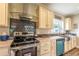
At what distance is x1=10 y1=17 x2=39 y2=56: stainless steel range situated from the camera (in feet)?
5.27

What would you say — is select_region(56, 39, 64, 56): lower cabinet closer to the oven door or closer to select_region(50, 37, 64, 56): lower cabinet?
select_region(50, 37, 64, 56): lower cabinet

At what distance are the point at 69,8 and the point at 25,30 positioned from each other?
2.18ft

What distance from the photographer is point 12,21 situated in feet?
5.16

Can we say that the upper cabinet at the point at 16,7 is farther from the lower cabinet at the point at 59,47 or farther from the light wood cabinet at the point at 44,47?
the lower cabinet at the point at 59,47

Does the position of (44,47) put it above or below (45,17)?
below

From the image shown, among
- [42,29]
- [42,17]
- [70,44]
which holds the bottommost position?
[70,44]

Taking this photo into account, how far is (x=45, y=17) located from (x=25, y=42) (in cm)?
44

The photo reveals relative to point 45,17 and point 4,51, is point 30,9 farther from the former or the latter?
point 4,51

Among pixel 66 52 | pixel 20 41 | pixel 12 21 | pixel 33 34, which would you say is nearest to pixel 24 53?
pixel 20 41

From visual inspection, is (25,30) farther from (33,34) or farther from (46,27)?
(46,27)

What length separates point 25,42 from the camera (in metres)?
1.65

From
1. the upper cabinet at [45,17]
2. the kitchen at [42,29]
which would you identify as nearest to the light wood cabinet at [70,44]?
the kitchen at [42,29]

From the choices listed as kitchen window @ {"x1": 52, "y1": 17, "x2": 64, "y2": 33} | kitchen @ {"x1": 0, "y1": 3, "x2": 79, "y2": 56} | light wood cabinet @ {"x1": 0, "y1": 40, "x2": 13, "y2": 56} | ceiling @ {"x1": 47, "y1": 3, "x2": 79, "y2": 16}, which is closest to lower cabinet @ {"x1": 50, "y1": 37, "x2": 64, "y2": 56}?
kitchen @ {"x1": 0, "y1": 3, "x2": 79, "y2": 56}

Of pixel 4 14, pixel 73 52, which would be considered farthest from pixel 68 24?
pixel 4 14
